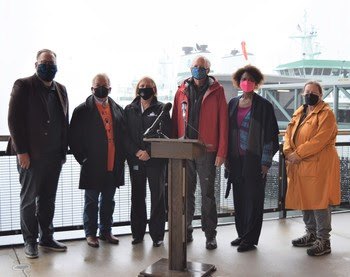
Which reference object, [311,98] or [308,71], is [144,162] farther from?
[308,71]

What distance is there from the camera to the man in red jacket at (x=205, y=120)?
3416mm

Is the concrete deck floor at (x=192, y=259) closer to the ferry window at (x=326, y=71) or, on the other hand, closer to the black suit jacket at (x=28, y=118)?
the black suit jacket at (x=28, y=118)

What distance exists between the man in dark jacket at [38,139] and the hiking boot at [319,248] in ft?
7.04

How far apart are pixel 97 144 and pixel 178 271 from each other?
48.3 inches

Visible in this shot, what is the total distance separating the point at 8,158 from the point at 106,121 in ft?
2.90

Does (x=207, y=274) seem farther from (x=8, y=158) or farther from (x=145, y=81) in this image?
(x=8, y=158)

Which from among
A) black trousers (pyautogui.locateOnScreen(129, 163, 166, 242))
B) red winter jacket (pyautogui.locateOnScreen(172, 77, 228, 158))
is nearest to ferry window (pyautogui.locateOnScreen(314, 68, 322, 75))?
red winter jacket (pyautogui.locateOnScreen(172, 77, 228, 158))

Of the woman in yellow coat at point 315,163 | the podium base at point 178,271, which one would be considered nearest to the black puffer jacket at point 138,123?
the podium base at point 178,271

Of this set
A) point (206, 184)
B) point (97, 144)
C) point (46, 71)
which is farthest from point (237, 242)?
point (46, 71)

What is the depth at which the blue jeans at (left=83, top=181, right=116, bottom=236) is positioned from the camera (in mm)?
3568

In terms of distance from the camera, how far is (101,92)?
→ 3.48 metres

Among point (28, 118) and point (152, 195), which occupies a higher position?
point (28, 118)

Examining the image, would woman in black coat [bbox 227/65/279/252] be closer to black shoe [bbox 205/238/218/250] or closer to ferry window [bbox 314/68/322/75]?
black shoe [bbox 205/238/218/250]

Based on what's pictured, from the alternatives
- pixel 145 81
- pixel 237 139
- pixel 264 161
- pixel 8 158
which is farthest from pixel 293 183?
pixel 8 158
